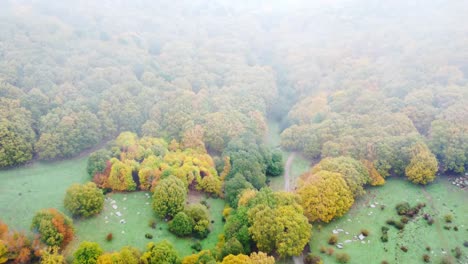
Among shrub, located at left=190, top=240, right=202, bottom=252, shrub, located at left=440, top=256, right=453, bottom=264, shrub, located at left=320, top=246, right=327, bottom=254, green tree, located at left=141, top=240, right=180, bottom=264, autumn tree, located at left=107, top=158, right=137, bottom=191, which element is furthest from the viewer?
autumn tree, located at left=107, top=158, right=137, bottom=191

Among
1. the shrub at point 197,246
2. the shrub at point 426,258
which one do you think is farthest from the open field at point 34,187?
the shrub at point 426,258

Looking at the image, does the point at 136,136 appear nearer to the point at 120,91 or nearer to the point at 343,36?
the point at 120,91

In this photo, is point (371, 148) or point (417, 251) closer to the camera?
point (417, 251)

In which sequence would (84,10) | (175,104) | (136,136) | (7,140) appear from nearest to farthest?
(7,140) → (136,136) → (175,104) → (84,10)

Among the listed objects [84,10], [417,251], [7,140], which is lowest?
[417,251]

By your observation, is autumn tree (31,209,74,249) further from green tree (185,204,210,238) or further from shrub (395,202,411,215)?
shrub (395,202,411,215)

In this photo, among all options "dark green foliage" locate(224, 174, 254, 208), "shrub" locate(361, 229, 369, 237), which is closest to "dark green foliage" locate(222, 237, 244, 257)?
A: "dark green foliage" locate(224, 174, 254, 208)

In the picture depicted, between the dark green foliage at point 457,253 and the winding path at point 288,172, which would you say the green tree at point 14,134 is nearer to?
the winding path at point 288,172

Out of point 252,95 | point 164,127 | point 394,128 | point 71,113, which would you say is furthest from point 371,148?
point 71,113
